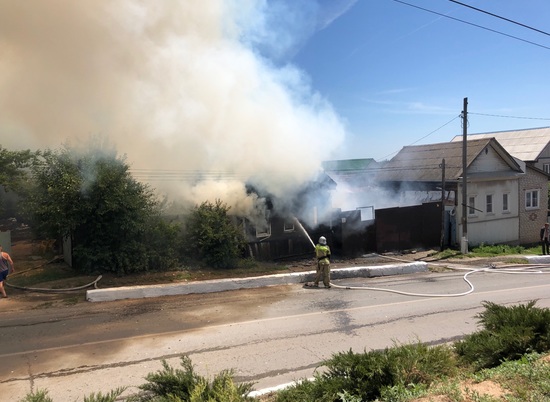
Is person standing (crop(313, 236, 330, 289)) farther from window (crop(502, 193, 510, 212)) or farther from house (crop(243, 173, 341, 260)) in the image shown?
window (crop(502, 193, 510, 212))

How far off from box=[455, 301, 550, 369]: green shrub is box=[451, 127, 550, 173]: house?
34838 millimetres

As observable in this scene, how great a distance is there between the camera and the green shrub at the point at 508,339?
195 inches

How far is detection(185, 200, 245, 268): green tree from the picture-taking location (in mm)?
11625

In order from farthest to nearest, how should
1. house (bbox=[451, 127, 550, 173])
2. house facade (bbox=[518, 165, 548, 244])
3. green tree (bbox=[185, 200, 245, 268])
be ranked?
1. house (bbox=[451, 127, 550, 173])
2. house facade (bbox=[518, 165, 548, 244])
3. green tree (bbox=[185, 200, 245, 268])

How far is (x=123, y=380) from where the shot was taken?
17.5ft

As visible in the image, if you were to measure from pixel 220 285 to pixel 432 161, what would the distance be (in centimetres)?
1610

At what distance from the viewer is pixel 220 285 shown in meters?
10.2

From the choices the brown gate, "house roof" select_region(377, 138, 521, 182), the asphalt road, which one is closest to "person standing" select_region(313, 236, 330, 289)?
the asphalt road

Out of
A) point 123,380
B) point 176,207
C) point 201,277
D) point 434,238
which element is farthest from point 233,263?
point 434,238

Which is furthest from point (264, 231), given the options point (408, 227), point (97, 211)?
point (408, 227)

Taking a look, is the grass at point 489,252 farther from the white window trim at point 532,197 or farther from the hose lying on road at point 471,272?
the white window trim at point 532,197

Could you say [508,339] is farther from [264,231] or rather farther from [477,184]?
[477,184]

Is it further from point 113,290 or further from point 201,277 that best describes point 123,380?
point 201,277

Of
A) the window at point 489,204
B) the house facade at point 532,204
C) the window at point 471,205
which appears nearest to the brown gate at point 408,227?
the window at point 471,205
